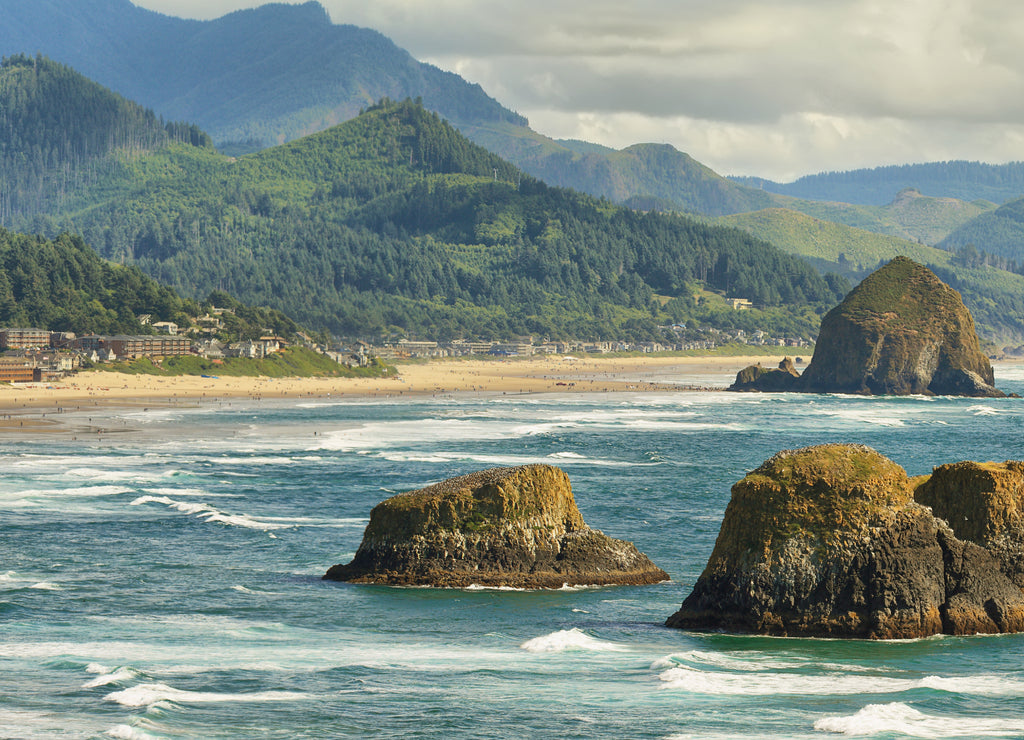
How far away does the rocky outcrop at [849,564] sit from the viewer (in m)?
30.3

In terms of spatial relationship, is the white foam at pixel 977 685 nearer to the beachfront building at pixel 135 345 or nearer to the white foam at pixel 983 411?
the white foam at pixel 983 411

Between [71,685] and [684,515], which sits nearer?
[71,685]

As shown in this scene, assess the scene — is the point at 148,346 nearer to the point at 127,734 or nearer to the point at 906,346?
the point at 906,346

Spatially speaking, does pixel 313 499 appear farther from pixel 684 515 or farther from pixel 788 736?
pixel 788 736

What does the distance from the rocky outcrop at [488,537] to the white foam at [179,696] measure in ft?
37.1

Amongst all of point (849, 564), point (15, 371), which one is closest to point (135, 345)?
point (15, 371)

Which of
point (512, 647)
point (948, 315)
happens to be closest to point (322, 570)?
point (512, 647)

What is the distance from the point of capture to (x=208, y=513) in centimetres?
5409

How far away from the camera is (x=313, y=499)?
195 feet

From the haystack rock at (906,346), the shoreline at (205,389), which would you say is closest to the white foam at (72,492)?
the shoreline at (205,389)

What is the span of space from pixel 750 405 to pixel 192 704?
411 feet

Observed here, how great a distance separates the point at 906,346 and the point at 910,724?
152389 millimetres

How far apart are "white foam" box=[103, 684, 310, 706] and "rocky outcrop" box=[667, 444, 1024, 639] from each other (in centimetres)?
1144

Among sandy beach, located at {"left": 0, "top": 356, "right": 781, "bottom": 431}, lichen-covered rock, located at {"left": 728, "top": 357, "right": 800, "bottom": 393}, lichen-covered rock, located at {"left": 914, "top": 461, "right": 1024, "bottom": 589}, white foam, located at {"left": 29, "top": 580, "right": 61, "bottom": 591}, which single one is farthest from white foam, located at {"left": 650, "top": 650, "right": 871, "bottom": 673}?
lichen-covered rock, located at {"left": 728, "top": 357, "right": 800, "bottom": 393}
